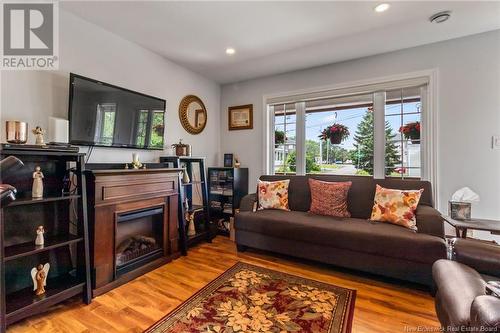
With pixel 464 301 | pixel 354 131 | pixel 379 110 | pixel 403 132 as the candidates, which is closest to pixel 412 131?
pixel 403 132

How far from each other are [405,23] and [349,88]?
0.94 m

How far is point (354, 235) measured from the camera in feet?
7.22

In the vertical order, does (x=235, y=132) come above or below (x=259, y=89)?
below

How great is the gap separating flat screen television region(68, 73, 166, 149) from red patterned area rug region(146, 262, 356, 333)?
1.67 meters

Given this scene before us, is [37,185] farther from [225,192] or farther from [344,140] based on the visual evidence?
[344,140]

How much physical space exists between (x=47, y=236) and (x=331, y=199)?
271cm

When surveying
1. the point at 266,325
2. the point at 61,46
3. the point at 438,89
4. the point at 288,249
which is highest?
the point at 61,46

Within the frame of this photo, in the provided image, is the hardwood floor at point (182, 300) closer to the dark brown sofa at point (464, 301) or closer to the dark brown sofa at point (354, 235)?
the dark brown sofa at point (354, 235)

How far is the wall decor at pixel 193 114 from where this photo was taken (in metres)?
3.40

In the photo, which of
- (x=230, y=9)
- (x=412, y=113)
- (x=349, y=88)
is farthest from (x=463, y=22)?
(x=230, y=9)

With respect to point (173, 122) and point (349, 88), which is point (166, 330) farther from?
point (349, 88)

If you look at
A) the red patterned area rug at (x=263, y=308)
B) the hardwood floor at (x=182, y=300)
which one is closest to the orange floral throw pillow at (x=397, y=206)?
the hardwood floor at (x=182, y=300)

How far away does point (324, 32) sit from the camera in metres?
2.49

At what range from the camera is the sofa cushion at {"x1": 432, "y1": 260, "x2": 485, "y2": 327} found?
99 centimetres
